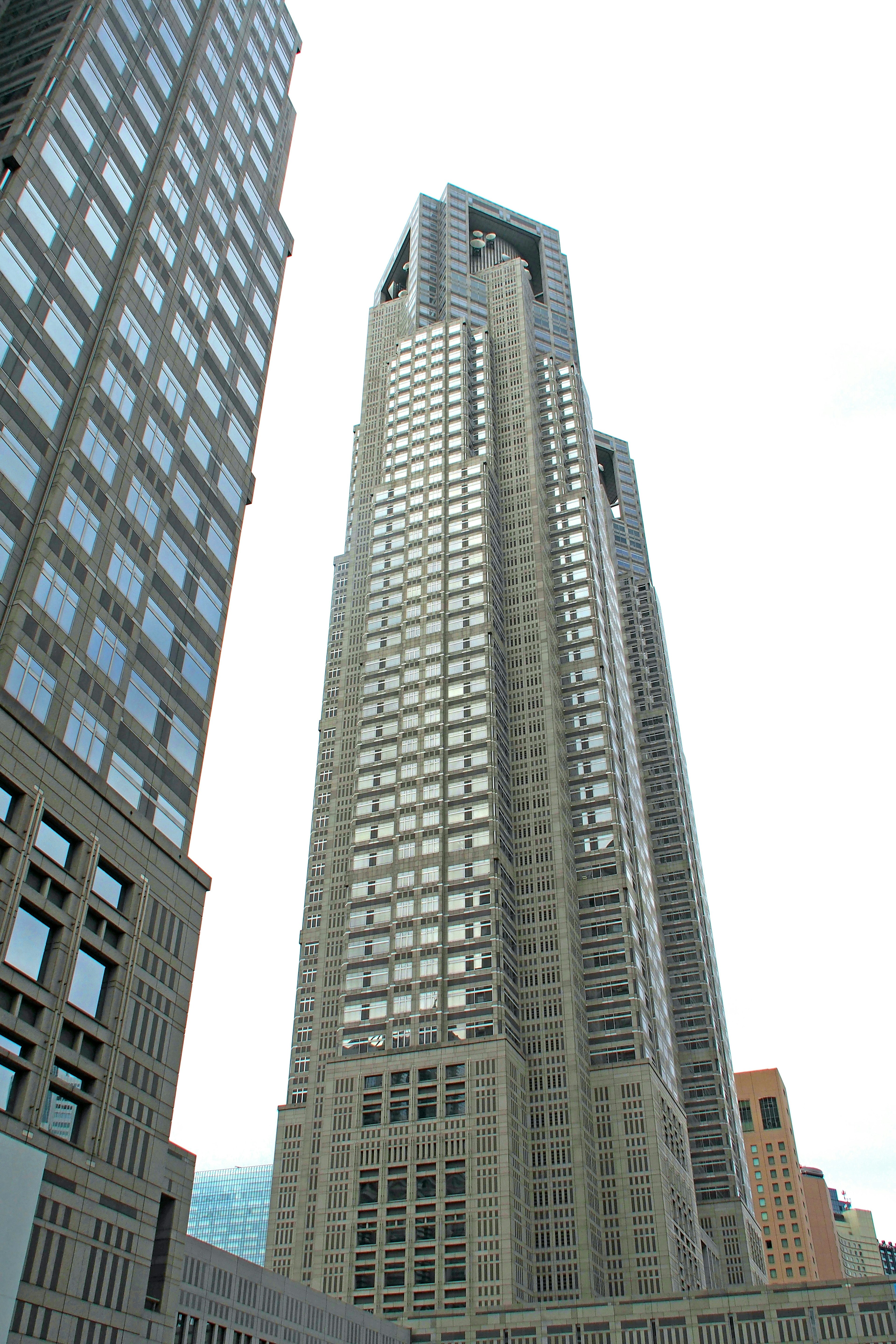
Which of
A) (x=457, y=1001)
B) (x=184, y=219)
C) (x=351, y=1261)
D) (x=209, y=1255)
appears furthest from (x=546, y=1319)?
(x=184, y=219)

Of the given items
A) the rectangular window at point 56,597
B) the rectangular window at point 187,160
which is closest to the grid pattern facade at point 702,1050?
the rectangular window at point 56,597

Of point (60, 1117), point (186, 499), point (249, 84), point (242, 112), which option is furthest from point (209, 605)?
point (249, 84)

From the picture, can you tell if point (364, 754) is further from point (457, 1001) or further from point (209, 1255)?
point (209, 1255)

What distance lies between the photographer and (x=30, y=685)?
56406 millimetres

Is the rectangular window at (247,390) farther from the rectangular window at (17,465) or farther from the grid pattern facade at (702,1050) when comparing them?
the grid pattern facade at (702,1050)

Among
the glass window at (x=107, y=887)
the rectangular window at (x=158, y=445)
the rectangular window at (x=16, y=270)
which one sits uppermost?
the rectangular window at (x=158, y=445)

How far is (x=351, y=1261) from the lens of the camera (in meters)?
117

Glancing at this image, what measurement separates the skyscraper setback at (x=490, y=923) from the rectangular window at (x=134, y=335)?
269 ft

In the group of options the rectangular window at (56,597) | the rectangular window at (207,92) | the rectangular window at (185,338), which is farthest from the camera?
the rectangular window at (207,92)

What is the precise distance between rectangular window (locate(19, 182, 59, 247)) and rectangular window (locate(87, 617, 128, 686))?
72.1ft

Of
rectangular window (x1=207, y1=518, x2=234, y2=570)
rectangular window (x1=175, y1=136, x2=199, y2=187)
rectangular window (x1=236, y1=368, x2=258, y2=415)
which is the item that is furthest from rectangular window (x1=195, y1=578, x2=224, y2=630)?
rectangular window (x1=175, y1=136, x2=199, y2=187)

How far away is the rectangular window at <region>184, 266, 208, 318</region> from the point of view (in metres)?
80.2

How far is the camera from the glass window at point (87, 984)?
55.0m

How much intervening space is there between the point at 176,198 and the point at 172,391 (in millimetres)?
15265
